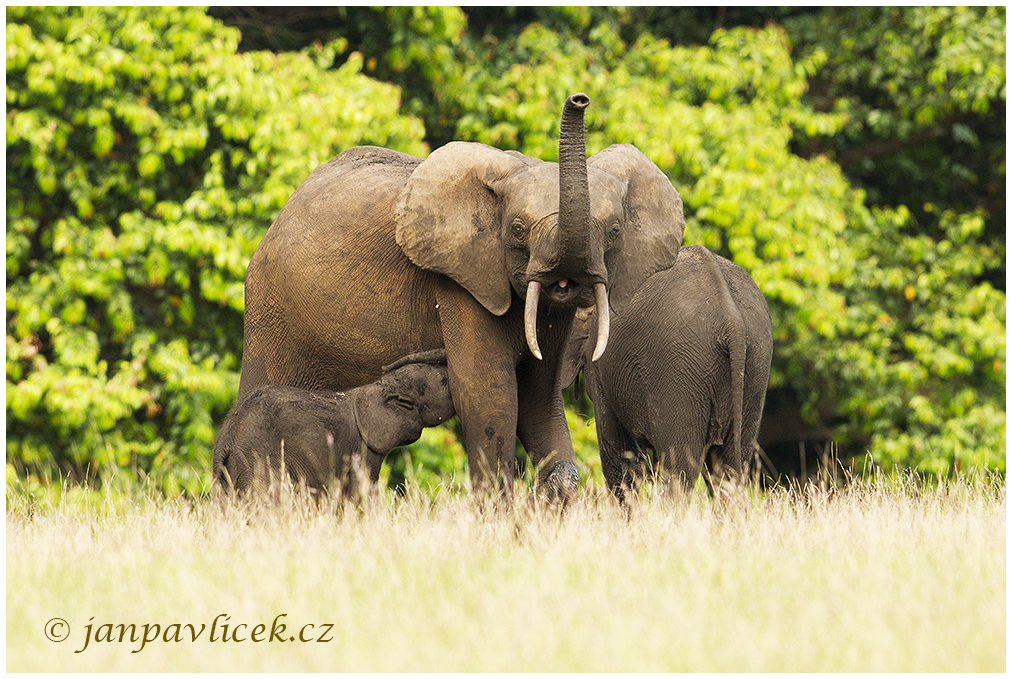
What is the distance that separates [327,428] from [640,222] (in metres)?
1.85

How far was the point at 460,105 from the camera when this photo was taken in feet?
42.2

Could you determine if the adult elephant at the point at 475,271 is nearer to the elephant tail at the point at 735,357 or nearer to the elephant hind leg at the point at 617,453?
the elephant tail at the point at 735,357

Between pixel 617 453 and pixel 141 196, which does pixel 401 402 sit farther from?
pixel 141 196

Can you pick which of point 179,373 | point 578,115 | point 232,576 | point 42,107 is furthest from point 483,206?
point 42,107

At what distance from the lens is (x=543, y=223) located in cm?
560

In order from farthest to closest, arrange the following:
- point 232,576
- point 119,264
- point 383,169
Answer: point 119,264
point 383,169
point 232,576

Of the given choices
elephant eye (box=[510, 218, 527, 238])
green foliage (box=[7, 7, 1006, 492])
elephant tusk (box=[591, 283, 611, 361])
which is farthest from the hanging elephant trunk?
green foliage (box=[7, 7, 1006, 492])

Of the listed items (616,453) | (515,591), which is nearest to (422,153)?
(616,453)

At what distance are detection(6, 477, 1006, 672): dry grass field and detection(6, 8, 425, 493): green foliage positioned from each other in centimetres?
451

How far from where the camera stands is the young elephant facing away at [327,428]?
20.8 feet

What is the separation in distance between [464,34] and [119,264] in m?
4.54

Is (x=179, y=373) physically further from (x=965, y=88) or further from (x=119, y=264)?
(x=965, y=88)

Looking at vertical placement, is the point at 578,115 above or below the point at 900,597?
above

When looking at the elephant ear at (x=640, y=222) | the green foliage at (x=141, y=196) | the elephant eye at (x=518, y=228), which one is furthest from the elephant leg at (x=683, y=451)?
the green foliage at (x=141, y=196)
